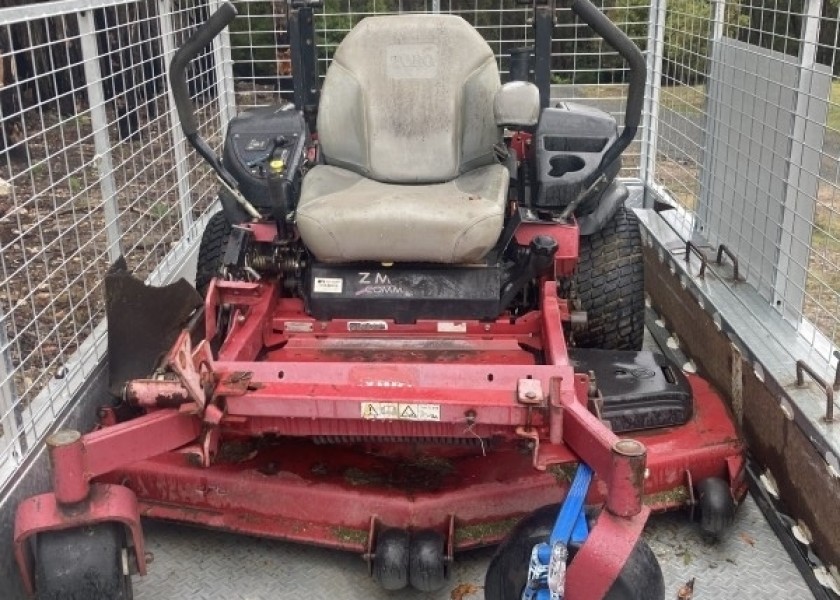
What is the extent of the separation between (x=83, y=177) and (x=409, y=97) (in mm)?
1148

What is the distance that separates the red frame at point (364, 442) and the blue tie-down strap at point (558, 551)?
3 cm

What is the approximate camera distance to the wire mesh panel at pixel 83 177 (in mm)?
2564

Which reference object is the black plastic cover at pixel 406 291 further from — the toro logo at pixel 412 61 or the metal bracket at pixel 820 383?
the metal bracket at pixel 820 383

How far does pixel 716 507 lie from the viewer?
8.50 ft

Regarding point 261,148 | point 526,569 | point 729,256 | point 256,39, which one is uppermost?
point 256,39

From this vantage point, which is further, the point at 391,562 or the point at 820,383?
the point at 820,383

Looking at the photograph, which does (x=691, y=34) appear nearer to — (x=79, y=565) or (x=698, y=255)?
(x=698, y=255)

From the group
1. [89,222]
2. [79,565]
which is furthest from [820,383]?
[89,222]

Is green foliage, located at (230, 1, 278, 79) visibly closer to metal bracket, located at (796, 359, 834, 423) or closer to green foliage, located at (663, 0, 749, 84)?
green foliage, located at (663, 0, 749, 84)

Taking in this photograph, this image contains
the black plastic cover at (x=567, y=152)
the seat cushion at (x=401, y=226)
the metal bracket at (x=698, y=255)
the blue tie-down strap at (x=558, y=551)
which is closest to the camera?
the blue tie-down strap at (x=558, y=551)

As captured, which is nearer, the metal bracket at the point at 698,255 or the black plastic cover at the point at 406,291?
the black plastic cover at the point at 406,291

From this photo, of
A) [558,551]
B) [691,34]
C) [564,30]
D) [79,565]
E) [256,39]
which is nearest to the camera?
[558,551]

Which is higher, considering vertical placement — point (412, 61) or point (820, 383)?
point (412, 61)

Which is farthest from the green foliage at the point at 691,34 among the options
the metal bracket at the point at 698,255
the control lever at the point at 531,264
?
the control lever at the point at 531,264
